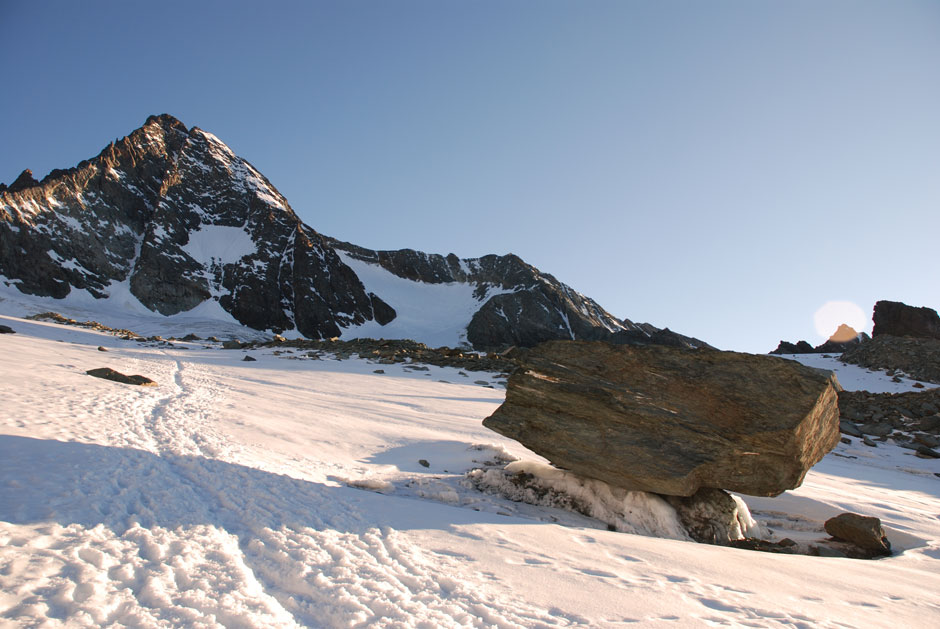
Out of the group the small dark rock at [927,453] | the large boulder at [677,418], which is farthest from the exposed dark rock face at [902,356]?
the large boulder at [677,418]

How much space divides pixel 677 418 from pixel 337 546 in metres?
5.98

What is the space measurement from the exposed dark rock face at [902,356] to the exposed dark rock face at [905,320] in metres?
10.2

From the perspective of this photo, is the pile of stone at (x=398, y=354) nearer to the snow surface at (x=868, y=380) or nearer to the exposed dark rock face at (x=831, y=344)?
the snow surface at (x=868, y=380)

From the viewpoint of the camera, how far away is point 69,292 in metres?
65.9

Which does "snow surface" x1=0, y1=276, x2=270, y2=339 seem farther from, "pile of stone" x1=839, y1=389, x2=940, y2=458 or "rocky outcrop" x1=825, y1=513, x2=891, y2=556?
"pile of stone" x1=839, y1=389, x2=940, y2=458

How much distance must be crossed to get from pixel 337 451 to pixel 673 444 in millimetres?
6568

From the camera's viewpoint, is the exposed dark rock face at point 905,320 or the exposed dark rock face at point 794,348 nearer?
the exposed dark rock face at point 905,320

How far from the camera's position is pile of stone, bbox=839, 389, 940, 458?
17.8m

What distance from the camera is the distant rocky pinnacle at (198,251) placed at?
69.4 meters

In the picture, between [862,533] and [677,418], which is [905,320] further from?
[677,418]

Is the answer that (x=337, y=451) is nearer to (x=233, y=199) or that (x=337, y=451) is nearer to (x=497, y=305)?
(x=497, y=305)

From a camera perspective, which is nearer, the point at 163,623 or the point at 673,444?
the point at 163,623

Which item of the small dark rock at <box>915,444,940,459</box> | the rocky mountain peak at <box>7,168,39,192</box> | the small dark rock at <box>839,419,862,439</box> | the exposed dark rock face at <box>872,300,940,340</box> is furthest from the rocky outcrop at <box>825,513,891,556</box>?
the rocky mountain peak at <box>7,168,39,192</box>

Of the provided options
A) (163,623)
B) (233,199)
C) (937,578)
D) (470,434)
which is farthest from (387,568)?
(233,199)
